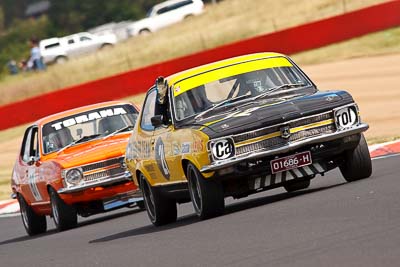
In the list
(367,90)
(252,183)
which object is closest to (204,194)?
(252,183)

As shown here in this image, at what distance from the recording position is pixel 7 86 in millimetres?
43469

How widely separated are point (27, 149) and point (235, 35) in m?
27.4

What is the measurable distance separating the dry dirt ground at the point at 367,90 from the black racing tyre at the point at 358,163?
721 cm

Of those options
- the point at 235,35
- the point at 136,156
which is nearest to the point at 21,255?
the point at 136,156

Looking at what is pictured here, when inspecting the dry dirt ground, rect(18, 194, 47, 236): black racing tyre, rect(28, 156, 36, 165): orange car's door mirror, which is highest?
rect(28, 156, 36, 165): orange car's door mirror

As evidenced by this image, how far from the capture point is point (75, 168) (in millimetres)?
14531

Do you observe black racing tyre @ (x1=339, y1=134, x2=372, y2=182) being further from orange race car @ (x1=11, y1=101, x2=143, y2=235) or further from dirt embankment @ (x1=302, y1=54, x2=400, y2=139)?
dirt embankment @ (x1=302, y1=54, x2=400, y2=139)

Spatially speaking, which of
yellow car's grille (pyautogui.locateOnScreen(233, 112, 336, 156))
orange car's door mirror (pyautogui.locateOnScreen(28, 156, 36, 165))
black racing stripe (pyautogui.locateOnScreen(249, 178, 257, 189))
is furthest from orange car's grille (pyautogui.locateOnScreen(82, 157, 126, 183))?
yellow car's grille (pyautogui.locateOnScreen(233, 112, 336, 156))

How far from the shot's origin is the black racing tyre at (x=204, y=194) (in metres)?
10.8

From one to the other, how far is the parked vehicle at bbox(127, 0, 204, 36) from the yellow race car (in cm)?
5172

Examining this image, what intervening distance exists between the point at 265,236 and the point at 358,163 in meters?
2.90

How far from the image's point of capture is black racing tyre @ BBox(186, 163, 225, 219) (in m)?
10.8

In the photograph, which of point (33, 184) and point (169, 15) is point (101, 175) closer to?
point (33, 184)

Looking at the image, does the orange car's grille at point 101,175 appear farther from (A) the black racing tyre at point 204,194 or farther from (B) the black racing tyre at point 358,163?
(B) the black racing tyre at point 358,163
